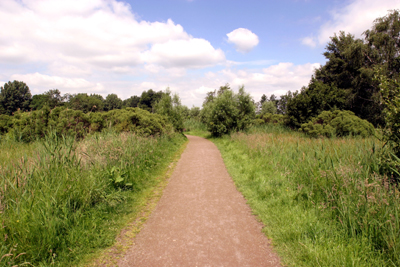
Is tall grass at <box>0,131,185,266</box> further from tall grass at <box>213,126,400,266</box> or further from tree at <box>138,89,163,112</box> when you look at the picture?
tree at <box>138,89,163,112</box>

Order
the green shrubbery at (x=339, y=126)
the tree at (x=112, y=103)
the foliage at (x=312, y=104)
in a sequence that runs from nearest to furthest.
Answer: the green shrubbery at (x=339, y=126), the foliage at (x=312, y=104), the tree at (x=112, y=103)

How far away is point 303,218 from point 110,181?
4.51 m

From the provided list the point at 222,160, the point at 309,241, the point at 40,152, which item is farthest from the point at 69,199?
the point at 222,160

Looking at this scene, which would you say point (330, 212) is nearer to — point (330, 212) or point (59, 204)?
point (330, 212)

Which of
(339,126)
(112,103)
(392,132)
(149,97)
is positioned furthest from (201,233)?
(112,103)

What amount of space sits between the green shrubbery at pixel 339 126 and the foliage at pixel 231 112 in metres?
6.08

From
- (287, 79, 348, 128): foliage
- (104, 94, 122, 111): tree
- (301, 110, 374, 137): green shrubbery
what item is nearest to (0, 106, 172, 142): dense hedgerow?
(301, 110, 374, 137): green shrubbery

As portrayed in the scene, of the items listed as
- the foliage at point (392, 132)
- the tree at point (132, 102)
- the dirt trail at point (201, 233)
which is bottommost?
the dirt trail at point (201, 233)

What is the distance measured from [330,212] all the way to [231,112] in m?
16.8

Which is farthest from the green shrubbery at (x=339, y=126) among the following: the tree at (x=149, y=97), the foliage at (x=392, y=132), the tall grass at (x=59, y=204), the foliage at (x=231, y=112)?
the tree at (x=149, y=97)

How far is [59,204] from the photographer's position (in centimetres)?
377

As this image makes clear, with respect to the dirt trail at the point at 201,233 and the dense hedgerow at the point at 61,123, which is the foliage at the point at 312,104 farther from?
the dirt trail at the point at 201,233

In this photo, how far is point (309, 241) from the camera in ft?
10.9

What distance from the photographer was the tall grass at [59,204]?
293 cm
